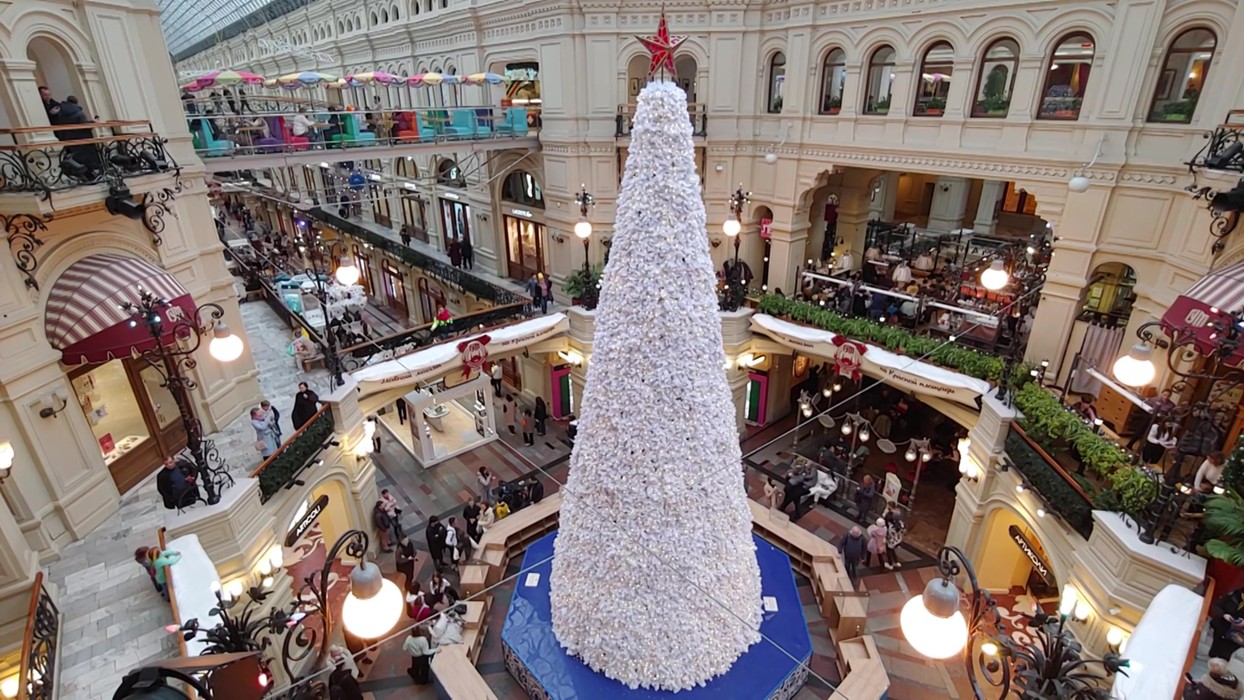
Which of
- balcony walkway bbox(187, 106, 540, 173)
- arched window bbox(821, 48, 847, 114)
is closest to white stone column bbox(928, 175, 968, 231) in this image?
arched window bbox(821, 48, 847, 114)

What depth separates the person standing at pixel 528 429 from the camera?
18.0 meters

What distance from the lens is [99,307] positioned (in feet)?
29.3

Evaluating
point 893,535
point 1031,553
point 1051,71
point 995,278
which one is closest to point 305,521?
point 893,535

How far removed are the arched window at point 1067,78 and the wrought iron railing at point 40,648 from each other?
1785 cm

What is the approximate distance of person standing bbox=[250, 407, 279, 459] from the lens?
36.1ft

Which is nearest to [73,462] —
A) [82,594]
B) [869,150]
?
[82,594]

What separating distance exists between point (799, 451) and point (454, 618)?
35.6 feet

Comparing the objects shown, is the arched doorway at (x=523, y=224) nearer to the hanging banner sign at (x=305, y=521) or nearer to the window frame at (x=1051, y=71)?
the hanging banner sign at (x=305, y=521)

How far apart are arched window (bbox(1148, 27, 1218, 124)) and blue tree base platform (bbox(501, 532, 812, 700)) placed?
10.7 meters

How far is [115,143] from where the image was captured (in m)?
9.33

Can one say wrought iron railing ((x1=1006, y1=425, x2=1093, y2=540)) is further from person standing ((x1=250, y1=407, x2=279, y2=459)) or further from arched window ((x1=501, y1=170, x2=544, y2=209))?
arched window ((x1=501, y1=170, x2=544, y2=209))

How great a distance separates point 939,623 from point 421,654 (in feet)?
27.6

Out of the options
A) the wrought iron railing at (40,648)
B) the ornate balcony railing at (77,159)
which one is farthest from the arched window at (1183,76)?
the wrought iron railing at (40,648)

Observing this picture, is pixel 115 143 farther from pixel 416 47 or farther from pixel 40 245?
pixel 416 47
